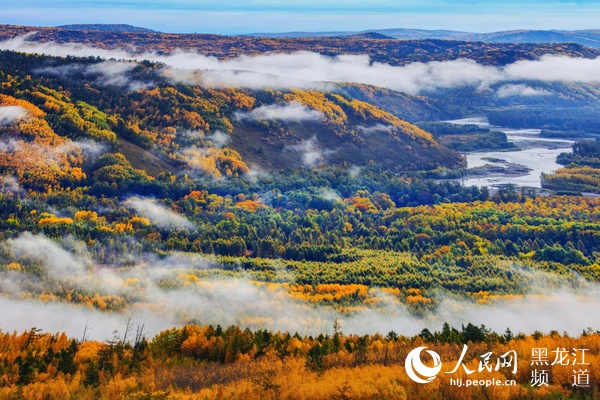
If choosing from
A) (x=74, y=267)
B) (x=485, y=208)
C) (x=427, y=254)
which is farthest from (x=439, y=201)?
(x=74, y=267)

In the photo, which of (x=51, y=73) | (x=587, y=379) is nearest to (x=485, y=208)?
(x=587, y=379)

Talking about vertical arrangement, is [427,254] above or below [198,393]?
below

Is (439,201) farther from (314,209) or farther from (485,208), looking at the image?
(314,209)

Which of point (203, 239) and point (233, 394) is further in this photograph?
point (203, 239)

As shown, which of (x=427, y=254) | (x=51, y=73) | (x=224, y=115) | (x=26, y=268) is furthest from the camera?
(x=224, y=115)

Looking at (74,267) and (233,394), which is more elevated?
(233,394)

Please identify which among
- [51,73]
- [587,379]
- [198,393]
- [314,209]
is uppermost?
[51,73]

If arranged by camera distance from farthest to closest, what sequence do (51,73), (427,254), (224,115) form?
1. (224,115)
2. (51,73)
3. (427,254)

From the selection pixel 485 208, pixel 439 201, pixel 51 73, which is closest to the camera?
pixel 485 208

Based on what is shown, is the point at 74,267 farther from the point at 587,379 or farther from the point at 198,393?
the point at 587,379
